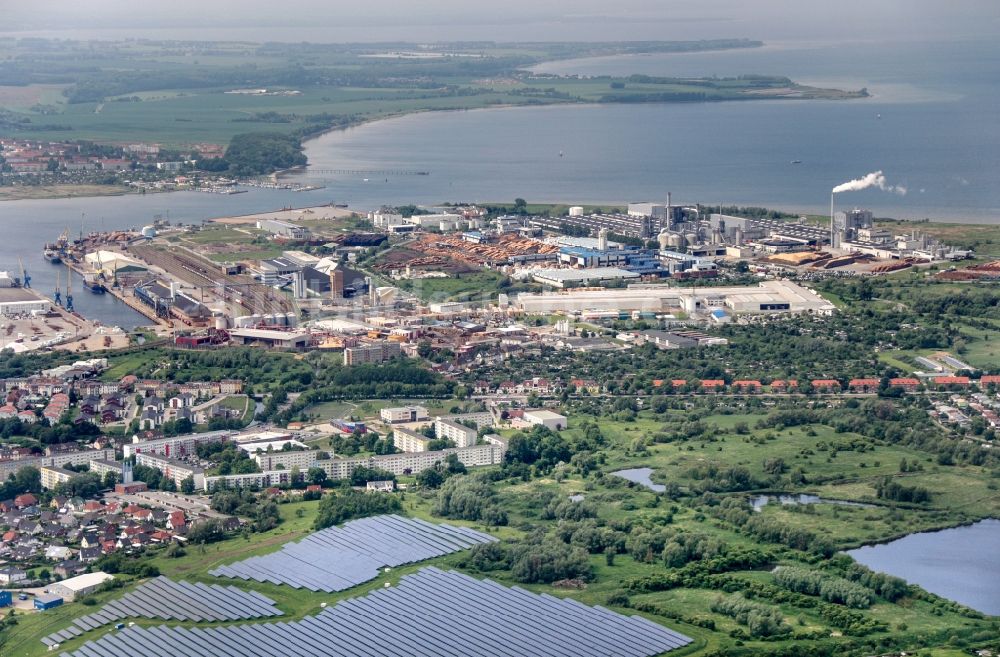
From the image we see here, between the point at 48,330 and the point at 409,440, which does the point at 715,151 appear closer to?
the point at 48,330

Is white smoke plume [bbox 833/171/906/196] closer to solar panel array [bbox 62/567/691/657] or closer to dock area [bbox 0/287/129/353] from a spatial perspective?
dock area [bbox 0/287/129/353]

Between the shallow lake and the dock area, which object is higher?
the shallow lake

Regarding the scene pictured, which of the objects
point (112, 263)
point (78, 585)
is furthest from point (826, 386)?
point (112, 263)

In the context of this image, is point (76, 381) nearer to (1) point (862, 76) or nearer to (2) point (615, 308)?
(2) point (615, 308)

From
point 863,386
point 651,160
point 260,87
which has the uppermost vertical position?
point 863,386

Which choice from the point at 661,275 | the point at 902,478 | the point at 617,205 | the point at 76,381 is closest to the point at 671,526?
the point at 902,478

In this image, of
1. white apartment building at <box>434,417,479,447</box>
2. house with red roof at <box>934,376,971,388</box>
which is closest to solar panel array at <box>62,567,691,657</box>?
white apartment building at <box>434,417,479,447</box>
